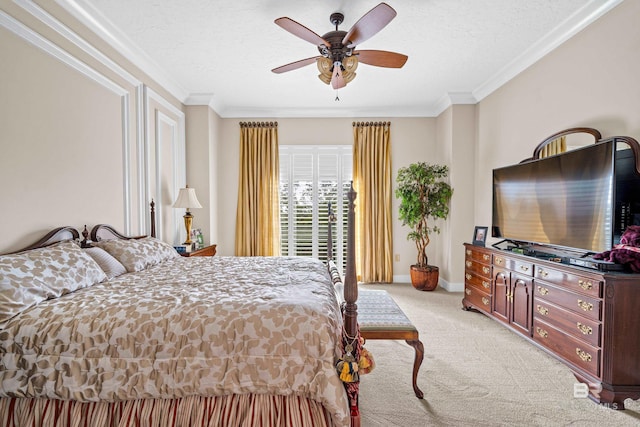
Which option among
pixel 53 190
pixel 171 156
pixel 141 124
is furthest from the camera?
pixel 171 156

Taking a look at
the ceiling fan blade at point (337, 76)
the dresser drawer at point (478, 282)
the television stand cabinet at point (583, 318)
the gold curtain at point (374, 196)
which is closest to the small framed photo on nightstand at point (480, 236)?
the dresser drawer at point (478, 282)

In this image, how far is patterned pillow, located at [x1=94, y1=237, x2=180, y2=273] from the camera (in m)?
2.51

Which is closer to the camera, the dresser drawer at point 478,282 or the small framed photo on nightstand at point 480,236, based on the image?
the dresser drawer at point 478,282

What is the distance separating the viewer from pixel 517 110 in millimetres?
3533

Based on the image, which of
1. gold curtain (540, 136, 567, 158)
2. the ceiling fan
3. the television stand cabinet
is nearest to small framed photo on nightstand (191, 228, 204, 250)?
the ceiling fan

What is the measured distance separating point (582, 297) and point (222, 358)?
2395 millimetres

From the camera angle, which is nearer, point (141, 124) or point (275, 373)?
point (275, 373)

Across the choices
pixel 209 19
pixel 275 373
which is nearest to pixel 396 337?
pixel 275 373

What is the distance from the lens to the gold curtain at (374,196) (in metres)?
5.01

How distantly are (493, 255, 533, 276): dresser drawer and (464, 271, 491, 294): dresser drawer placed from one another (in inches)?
11.1

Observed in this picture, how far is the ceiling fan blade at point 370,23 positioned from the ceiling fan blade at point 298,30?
19 centimetres

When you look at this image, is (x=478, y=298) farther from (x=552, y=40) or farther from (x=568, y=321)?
(x=552, y=40)

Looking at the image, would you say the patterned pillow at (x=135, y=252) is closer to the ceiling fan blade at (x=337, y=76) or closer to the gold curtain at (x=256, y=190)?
the gold curtain at (x=256, y=190)

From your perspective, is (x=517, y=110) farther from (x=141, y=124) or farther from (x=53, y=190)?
(x=53, y=190)
